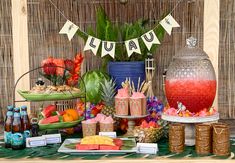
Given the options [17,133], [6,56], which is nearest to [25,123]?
[17,133]

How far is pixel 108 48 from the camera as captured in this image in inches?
77.1

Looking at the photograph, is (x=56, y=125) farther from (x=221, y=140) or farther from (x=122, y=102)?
(x=221, y=140)

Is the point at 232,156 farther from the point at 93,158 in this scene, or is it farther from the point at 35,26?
the point at 35,26

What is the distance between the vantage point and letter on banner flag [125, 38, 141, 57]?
76.6 inches

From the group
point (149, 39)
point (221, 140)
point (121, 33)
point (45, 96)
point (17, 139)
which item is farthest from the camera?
point (121, 33)

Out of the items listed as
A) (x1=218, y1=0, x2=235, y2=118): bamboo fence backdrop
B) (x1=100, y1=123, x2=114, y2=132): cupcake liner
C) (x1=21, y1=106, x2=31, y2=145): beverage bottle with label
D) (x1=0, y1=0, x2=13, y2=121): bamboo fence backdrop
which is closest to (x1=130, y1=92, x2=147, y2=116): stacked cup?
(x1=100, y1=123, x2=114, y2=132): cupcake liner

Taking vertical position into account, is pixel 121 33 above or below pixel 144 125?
above

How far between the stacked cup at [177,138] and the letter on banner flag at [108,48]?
0.54m

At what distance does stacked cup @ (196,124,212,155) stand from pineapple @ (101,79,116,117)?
1.63 ft

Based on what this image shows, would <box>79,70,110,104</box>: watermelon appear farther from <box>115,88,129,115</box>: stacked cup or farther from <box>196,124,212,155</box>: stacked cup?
<box>196,124,212,155</box>: stacked cup

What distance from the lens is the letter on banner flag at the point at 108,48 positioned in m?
1.95

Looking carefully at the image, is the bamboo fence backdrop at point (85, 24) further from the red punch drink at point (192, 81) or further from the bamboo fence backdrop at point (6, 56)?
the red punch drink at point (192, 81)

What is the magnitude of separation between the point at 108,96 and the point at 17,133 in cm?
52

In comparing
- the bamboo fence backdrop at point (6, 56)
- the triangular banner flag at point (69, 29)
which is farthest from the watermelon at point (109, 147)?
the bamboo fence backdrop at point (6, 56)
